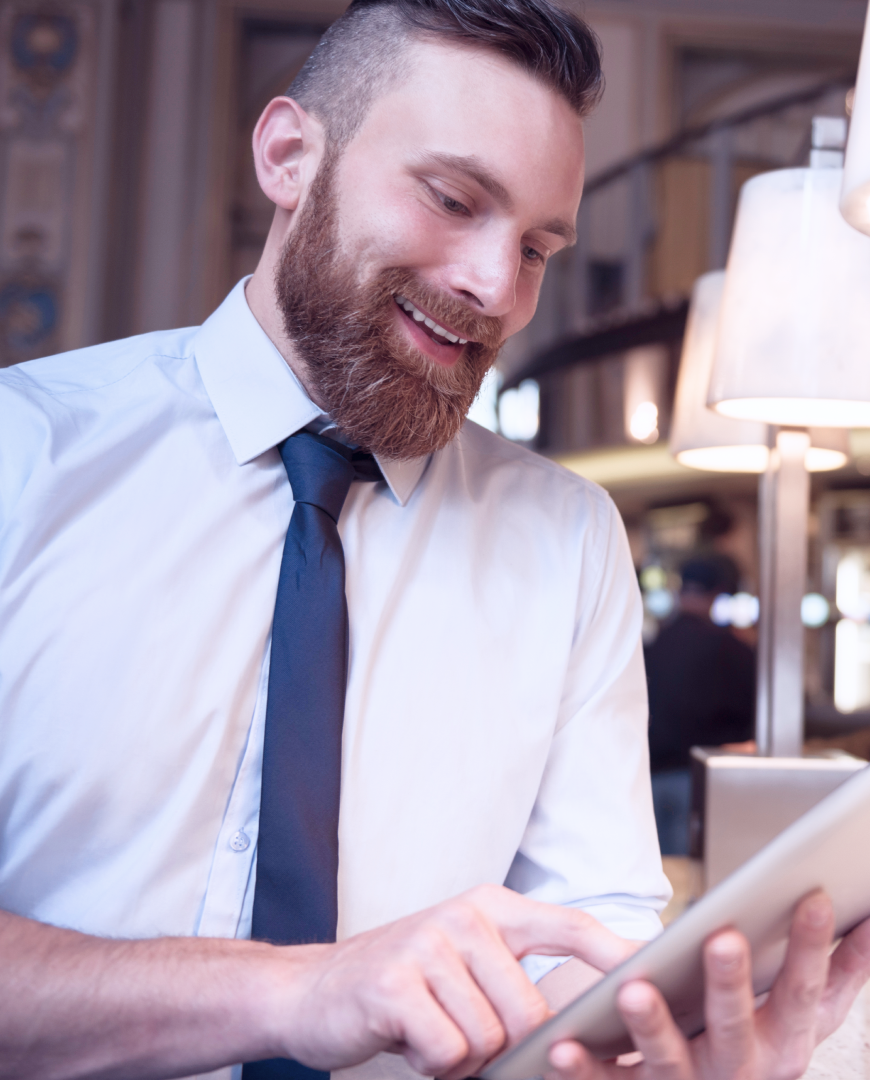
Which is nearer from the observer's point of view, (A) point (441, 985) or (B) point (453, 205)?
(A) point (441, 985)

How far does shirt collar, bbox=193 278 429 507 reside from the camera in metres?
1.07

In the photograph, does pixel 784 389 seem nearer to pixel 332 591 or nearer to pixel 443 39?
pixel 443 39

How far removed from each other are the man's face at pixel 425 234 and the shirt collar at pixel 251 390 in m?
0.03

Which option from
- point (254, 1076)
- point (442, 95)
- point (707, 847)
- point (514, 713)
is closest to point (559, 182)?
point (442, 95)

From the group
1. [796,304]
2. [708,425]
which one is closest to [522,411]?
[708,425]

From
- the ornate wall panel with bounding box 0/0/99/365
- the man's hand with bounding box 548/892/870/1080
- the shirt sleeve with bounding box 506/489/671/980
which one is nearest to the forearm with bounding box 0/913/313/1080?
the man's hand with bounding box 548/892/870/1080

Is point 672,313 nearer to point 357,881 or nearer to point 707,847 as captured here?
point 707,847

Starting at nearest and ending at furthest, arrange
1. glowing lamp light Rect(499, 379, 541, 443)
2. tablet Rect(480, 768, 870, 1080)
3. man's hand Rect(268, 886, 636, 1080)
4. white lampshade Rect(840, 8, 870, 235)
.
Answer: tablet Rect(480, 768, 870, 1080) < man's hand Rect(268, 886, 636, 1080) < white lampshade Rect(840, 8, 870, 235) < glowing lamp light Rect(499, 379, 541, 443)

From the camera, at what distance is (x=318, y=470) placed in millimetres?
1054

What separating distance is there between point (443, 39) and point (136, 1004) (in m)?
0.94

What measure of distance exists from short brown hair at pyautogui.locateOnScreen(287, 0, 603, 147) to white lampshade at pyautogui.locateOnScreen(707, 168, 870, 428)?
54 cm

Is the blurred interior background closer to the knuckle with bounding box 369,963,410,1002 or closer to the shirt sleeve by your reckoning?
the shirt sleeve

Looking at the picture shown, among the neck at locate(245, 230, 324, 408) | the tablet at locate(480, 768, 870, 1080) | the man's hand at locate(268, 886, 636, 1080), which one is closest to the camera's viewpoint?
the tablet at locate(480, 768, 870, 1080)

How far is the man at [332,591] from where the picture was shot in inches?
35.7
